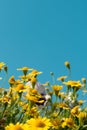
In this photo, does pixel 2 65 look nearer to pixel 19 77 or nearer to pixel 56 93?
pixel 19 77

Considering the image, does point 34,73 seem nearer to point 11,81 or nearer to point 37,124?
point 11,81

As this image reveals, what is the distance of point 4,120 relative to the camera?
13.0 ft

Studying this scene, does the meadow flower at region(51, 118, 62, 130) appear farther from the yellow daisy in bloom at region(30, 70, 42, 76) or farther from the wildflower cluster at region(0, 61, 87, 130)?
the yellow daisy in bloom at region(30, 70, 42, 76)

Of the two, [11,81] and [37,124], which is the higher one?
[11,81]

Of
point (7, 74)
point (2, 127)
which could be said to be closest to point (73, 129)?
point (2, 127)

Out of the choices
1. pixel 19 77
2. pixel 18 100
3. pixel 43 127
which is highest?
pixel 19 77

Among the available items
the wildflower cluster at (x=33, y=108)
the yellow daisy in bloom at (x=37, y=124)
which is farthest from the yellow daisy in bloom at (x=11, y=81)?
the yellow daisy in bloom at (x=37, y=124)

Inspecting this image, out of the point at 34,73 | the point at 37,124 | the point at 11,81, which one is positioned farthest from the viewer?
the point at 34,73

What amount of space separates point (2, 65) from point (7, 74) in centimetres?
34

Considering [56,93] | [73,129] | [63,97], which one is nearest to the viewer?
[73,129]

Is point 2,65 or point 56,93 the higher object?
point 2,65

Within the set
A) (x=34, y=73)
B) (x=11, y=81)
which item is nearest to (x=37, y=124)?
(x=11, y=81)

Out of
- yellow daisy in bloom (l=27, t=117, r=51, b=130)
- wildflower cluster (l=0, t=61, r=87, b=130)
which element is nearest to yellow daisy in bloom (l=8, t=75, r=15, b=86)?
wildflower cluster (l=0, t=61, r=87, b=130)

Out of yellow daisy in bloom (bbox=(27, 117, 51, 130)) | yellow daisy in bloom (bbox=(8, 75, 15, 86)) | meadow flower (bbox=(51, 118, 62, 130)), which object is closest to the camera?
yellow daisy in bloom (bbox=(27, 117, 51, 130))
